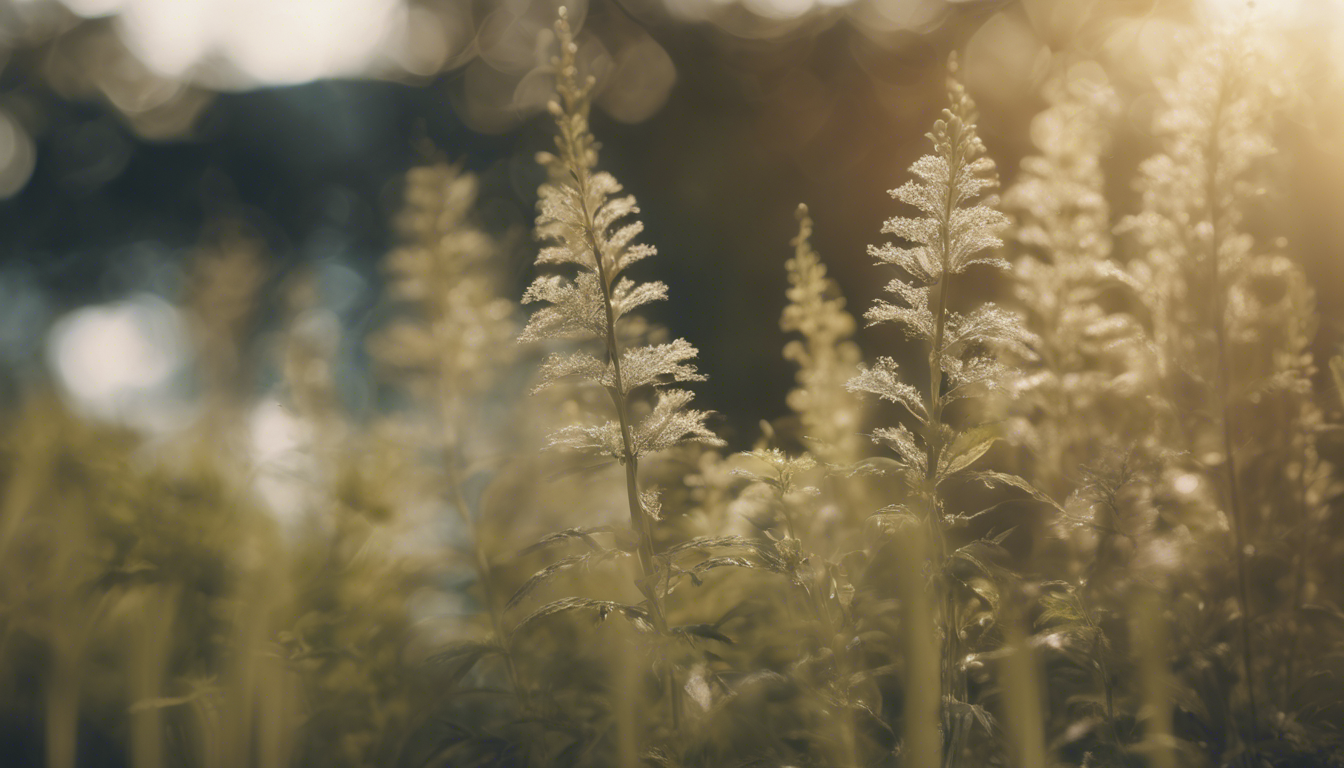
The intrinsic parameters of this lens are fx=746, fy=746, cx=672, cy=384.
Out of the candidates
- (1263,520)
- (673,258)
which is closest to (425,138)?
(1263,520)

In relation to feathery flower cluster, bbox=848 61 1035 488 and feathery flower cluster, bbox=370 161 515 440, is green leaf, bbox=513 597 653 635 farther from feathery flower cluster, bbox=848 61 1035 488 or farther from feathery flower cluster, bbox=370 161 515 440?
feathery flower cluster, bbox=370 161 515 440

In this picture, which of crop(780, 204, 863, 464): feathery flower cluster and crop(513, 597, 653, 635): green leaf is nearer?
crop(513, 597, 653, 635): green leaf

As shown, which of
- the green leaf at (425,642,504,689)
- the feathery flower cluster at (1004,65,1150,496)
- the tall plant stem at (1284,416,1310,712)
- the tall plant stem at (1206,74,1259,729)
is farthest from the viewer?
the feathery flower cluster at (1004,65,1150,496)

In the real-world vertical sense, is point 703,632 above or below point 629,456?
below

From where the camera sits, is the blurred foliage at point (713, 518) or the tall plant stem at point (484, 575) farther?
the tall plant stem at point (484, 575)

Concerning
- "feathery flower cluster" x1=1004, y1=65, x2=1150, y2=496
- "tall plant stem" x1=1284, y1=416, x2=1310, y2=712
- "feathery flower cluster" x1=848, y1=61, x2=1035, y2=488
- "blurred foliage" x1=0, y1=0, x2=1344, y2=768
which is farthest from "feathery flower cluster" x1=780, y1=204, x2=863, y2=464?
"tall plant stem" x1=1284, y1=416, x2=1310, y2=712

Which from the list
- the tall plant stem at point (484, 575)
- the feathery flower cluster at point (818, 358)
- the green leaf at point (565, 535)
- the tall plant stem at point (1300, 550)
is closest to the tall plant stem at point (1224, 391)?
the tall plant stem at point (1300, 550)

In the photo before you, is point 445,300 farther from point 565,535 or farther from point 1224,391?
point 1224,391

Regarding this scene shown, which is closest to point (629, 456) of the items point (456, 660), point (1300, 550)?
point (456, 660)

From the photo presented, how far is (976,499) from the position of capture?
4.88 feet

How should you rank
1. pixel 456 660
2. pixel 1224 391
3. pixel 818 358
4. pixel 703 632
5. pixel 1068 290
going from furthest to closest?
pixel 1068 290
pixel 818 358
pixel 1224 391
pixel 456 660
pixel 703 632

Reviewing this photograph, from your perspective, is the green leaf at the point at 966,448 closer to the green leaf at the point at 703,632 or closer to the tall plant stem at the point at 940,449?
the tall plant stem at the point at 940,449

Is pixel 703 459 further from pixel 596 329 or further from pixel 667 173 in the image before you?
pixel 667 173

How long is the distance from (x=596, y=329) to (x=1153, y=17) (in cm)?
201
